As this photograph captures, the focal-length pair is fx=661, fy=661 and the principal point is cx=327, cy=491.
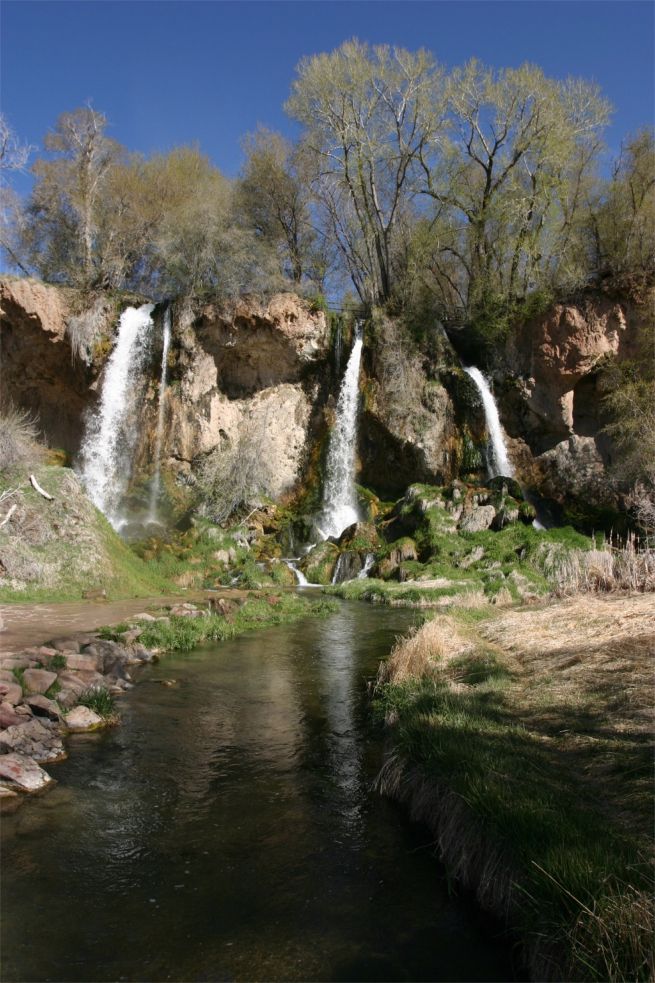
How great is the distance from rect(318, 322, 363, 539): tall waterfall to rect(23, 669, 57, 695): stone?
794 inches

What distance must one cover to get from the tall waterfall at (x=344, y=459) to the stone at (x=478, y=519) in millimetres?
6223

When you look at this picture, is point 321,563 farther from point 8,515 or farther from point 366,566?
point 8,515

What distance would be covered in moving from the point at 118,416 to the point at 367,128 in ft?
62.7

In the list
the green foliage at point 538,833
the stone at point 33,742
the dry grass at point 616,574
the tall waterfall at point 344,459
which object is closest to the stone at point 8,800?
the stone at point 33,742

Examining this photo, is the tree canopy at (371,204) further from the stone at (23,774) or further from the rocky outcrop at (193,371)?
the stone at (23,774)

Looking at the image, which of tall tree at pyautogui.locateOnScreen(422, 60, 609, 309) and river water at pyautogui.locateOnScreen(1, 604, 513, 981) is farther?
tall tree at pyautogui.locateOnScreen(422, 60, 609, 309)

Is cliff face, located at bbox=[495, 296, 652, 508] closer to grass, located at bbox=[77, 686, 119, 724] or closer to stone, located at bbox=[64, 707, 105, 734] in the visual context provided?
grass, located at bbox=[77, 686, 119, 724]

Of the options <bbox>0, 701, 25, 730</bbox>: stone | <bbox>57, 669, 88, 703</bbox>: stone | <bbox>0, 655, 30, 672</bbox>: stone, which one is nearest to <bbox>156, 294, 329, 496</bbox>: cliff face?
<bbox>0, 655, 30, 672</bbox>: stone

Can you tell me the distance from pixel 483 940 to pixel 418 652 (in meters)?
5.73

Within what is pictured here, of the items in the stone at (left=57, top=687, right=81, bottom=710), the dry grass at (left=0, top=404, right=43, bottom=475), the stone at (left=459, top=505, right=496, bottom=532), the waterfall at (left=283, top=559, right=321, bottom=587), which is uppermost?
the dry grass at (left=0, top=404, right=43, bottom=475)

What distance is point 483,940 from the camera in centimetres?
441

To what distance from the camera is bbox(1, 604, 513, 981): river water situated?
4219 mm

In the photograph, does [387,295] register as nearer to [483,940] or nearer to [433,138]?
[433,138]

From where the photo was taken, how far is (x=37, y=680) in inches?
361
